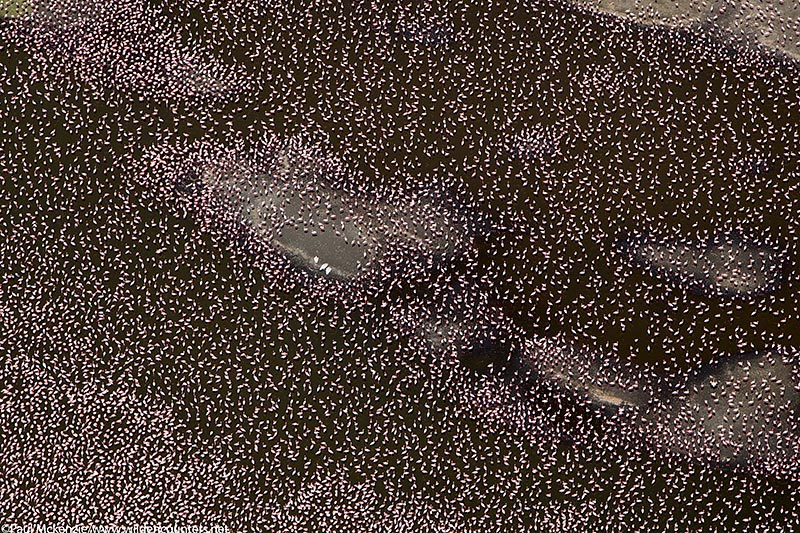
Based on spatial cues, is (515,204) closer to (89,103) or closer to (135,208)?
(135,208)

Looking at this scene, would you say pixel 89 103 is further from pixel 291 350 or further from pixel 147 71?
pixel 291 350

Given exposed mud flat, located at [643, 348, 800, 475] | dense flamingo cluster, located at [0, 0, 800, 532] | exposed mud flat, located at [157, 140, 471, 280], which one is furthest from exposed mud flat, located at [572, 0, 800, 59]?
exposed mud flat, located at [643, 348, 800, 475]

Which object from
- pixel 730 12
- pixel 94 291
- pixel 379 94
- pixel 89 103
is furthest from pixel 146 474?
pixel 730 12

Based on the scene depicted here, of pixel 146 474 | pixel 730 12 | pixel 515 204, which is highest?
pixel 730 12

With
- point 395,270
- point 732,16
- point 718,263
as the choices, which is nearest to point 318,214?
point 395,270

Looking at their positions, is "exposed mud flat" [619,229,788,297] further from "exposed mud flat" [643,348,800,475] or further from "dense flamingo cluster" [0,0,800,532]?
"exposed mud flat" [643,348,800,475]

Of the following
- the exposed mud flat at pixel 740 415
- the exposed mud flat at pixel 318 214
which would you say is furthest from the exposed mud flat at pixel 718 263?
the exposed mud flat at pixel 318 214

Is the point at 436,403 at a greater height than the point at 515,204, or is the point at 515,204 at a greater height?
the point at 515,204
